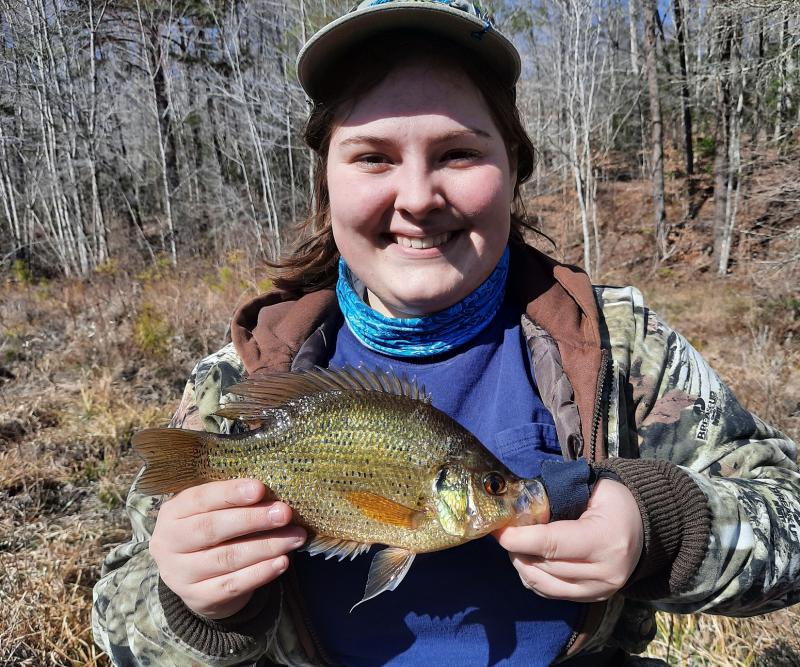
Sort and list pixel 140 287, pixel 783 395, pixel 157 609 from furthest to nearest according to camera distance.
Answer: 1. pixel 140 287
2. pixel 783 395
3. pixel 157 609

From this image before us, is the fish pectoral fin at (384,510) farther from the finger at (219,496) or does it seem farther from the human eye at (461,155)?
the human eye at (461,155)

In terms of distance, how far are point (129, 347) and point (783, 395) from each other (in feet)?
28.2

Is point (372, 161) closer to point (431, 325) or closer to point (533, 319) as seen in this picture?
point (431, 325)

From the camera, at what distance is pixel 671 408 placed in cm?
171

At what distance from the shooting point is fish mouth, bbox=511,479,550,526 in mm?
1319

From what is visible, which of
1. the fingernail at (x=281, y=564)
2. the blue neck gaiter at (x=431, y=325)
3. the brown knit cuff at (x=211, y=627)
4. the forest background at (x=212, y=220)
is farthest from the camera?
the forest background at (x=212, y=220)

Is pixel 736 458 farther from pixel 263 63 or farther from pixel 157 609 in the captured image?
pixel 263 63

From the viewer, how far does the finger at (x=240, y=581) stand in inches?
53.4

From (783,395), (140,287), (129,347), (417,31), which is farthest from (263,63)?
(417,31)

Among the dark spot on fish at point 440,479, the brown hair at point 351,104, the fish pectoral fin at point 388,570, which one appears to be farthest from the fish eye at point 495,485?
the brown hair at point 351,104

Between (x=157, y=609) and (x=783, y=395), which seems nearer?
(x=157, y=609)

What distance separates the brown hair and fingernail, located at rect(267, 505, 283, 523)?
1.00 meters

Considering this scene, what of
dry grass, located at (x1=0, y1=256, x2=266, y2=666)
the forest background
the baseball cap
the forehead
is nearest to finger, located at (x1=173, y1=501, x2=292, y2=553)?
the forehead

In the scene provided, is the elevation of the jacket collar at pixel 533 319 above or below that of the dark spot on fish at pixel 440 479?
above
